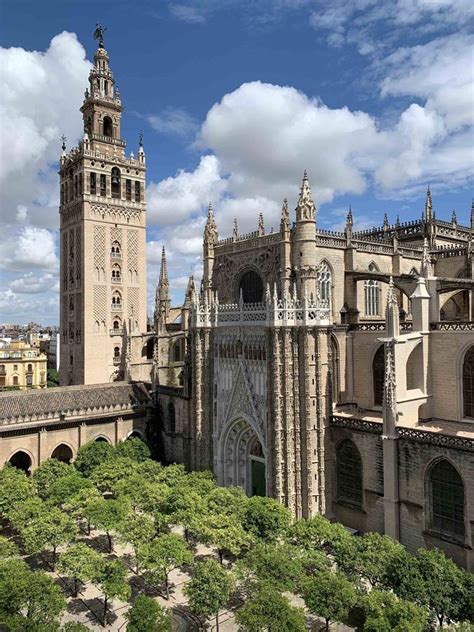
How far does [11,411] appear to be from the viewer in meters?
34.6

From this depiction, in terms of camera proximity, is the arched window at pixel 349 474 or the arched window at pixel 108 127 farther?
the arched window at pixel 108 127

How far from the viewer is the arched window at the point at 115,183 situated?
54312mm

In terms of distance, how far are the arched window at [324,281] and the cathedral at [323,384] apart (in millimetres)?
98

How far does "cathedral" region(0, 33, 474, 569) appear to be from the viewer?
24219mm

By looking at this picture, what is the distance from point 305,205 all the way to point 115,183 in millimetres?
30858

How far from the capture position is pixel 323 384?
28.0 meters

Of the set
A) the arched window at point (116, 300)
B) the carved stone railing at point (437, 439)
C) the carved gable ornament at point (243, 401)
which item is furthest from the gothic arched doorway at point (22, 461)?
the carved stone railing at point (437, 439)

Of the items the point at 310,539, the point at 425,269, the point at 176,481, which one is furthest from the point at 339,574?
the point at 425,269

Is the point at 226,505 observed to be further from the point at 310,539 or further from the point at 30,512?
the point at 30,512

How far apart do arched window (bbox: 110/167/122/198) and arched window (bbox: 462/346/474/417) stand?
41.3 metres

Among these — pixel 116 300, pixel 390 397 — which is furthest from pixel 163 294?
pixel 390 397

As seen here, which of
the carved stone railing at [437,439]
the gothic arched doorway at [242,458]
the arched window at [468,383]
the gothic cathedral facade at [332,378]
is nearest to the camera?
the carved stone railing at [437,439]

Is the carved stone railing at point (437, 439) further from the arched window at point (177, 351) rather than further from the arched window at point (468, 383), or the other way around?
the arched window at point (177, 351)

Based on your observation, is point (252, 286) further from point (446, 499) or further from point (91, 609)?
point (91, 609)
